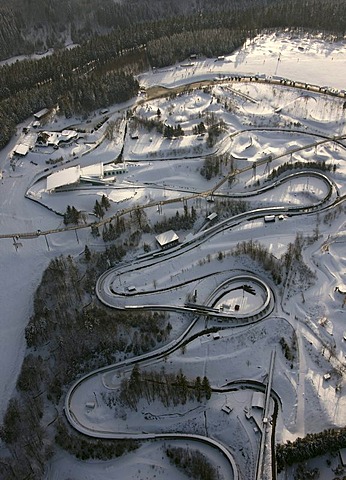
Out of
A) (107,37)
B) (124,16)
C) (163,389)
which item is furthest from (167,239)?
(124,16)

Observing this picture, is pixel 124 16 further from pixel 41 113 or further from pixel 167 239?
pixel 167 239

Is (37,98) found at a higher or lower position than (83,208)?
higher

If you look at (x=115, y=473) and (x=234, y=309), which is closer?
(x=115, y=473)

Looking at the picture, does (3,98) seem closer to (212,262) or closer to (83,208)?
(83,208)

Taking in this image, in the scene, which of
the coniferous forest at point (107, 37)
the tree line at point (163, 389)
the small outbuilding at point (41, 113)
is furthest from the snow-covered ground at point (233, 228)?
the coniferous forest at point (107, 37)

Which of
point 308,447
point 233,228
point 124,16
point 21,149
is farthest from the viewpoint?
point 124,16

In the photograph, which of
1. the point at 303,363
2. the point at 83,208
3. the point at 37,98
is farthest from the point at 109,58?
the point at 303,363

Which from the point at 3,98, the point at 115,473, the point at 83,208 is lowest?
the point at 115,473

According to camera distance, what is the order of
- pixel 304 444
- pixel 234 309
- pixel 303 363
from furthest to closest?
pixel 234 309 < pixel 303 363 < pixel 304 444
